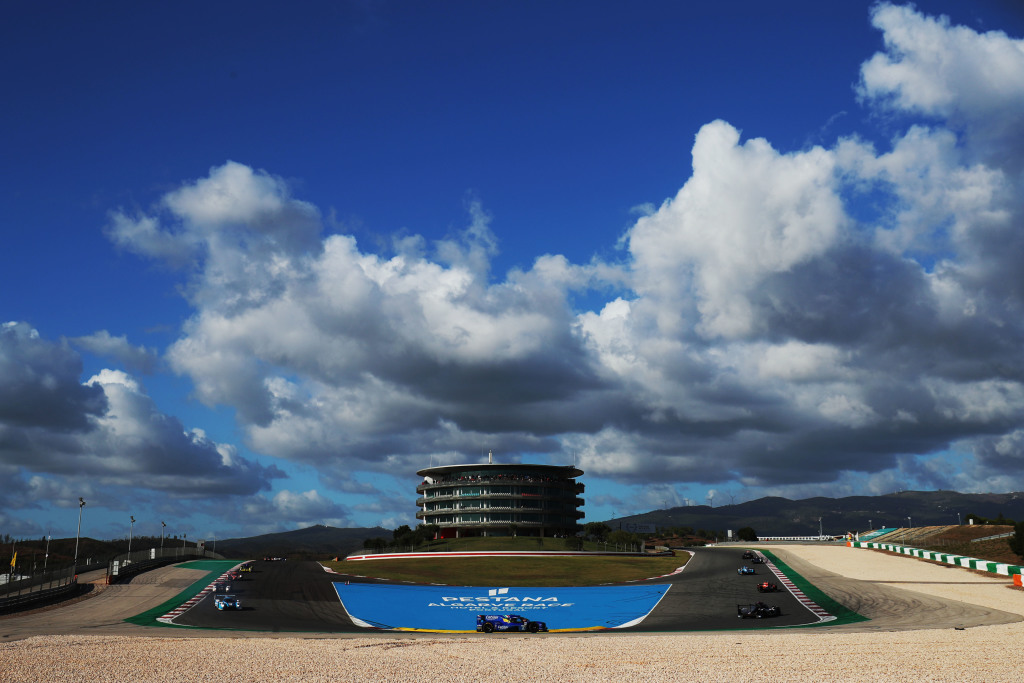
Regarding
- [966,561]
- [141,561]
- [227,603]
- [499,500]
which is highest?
[499,500]

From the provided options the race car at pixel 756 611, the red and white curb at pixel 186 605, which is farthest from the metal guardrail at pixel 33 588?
the race car at pixel 756 611

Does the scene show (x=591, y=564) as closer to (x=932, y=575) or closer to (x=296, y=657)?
(x=932, y=575)

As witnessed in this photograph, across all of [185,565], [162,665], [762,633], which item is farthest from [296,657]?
[185,565]

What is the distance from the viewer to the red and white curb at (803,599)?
48.8 meters

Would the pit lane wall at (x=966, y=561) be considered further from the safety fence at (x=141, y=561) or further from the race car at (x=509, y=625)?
the safety fence at (x=141, y=561)

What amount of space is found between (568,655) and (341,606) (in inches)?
1270

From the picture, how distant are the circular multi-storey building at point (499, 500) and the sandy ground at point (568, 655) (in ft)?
403

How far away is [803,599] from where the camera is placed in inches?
2306

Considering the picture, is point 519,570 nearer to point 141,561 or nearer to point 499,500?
point 141,561

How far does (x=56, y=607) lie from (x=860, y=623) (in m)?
58.2

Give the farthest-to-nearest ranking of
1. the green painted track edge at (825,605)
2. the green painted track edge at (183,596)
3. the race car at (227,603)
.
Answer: the race car at (227,603), the green painted track edge at (183,596), the green painted track edge at (825,605)

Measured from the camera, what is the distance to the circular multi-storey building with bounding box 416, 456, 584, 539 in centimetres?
16688

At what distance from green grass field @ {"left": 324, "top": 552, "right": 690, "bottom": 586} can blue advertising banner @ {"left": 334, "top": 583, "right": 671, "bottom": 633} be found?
923 cm

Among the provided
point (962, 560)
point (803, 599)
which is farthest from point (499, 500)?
point (803, 599)
